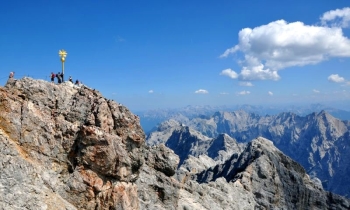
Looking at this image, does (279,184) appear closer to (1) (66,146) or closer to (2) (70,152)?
(2) (70,152)

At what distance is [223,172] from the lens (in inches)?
4515

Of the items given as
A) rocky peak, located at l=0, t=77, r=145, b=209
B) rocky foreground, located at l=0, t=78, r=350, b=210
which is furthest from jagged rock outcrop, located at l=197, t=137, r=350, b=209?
rocky peak, located at l=0, t=77, r=145, b=209

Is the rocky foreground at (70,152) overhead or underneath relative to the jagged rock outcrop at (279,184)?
overhead

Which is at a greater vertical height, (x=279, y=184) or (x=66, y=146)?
(x=66, y=146)

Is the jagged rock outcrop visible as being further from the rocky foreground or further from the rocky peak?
the rocky peak

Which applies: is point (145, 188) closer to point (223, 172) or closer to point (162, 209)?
point (162, 209)

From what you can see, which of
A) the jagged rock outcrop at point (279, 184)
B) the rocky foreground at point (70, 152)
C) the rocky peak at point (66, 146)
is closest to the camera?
the rocky foreground at point (70, 152)

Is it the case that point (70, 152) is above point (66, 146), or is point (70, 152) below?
below

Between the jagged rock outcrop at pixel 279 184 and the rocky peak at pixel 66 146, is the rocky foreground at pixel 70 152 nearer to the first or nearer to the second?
the rocky peak at pixel 66 146

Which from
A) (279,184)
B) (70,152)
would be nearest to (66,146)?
(70,152)

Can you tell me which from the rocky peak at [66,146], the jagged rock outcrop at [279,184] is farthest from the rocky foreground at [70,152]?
the jagged rock outcrop at [279,184]

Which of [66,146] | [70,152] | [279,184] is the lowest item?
[279,184]

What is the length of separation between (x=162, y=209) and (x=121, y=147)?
16.0 metres

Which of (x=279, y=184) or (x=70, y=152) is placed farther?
(x=279, y=184)
